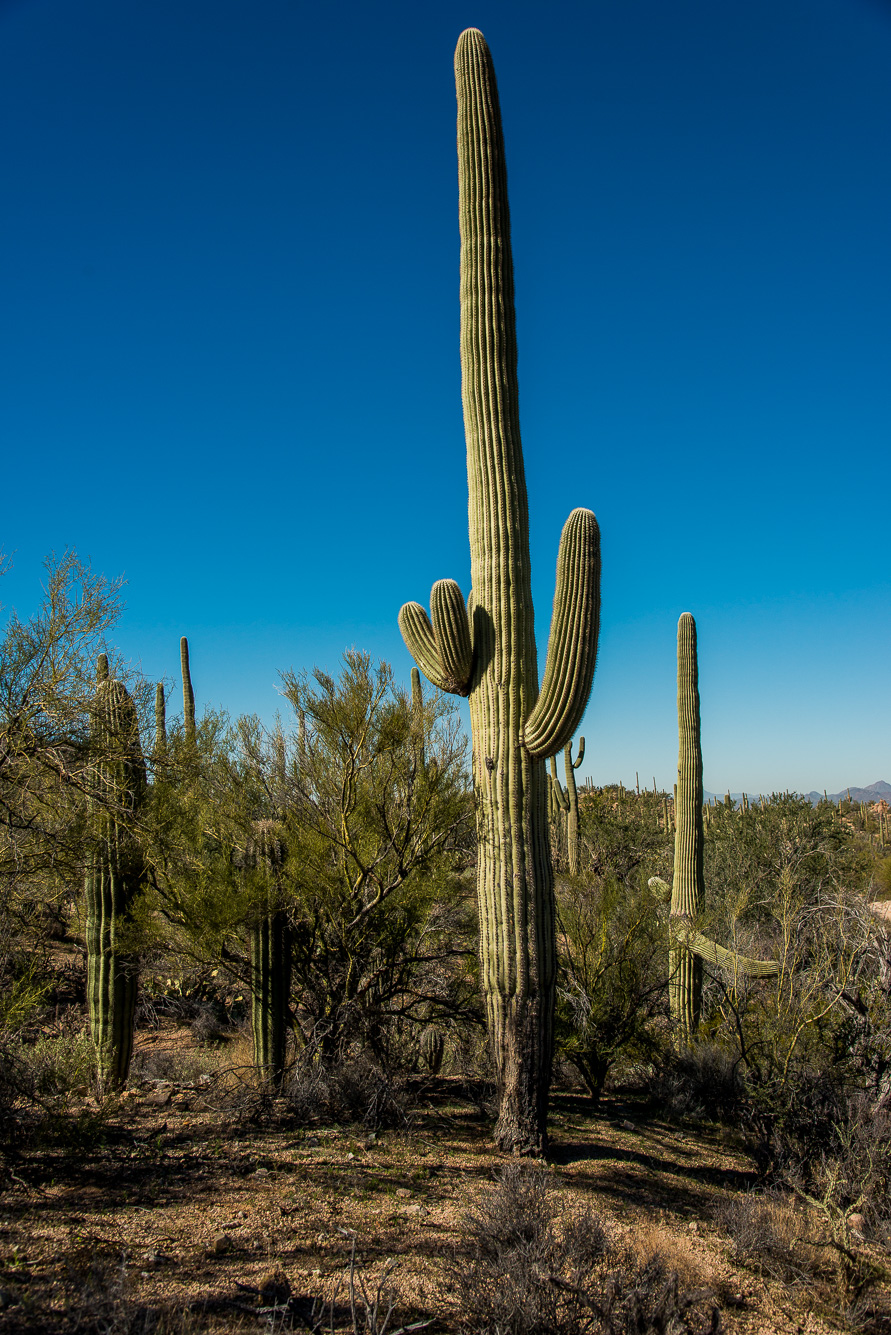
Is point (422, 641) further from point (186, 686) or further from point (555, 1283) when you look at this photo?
point (186, 686)

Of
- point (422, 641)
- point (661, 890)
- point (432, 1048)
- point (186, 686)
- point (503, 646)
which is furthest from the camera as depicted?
point (186, 686)

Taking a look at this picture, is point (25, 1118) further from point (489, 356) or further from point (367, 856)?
point (489, 356)

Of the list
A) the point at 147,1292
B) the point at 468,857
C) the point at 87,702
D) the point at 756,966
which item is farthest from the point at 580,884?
the point at 147,1292

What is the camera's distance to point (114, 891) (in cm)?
738

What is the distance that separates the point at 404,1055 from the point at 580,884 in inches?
142

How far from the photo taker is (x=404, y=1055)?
8.02 meters

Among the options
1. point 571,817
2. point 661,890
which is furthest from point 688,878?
point 571,817

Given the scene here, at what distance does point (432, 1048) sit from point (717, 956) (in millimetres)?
3643

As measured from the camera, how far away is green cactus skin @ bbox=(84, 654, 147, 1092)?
7227 millimetres

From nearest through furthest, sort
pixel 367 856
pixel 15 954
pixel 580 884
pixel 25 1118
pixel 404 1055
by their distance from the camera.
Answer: pixel 25 1118 < pixel 15 954 < pixel 367 856 < pixel 404 1055 < pixel 580 884

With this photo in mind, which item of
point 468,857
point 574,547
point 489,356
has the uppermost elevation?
point 489,356

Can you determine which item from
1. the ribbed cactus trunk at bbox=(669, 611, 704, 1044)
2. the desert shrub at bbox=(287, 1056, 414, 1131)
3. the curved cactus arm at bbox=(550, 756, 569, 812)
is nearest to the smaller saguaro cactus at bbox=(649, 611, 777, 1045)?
the ribbed cactus trunk at bbox=(669, 611, 704, 1044)

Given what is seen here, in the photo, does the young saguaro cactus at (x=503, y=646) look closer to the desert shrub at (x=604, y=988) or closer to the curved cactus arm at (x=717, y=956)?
the desert shrub at (x=604, y=988)

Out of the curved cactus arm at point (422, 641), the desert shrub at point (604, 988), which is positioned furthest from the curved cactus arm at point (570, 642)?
the desert shrub at point (604, 988)
